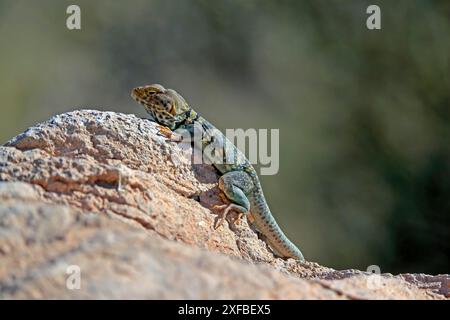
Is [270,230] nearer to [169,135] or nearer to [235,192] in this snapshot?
[235,192]

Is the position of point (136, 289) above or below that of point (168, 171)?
below

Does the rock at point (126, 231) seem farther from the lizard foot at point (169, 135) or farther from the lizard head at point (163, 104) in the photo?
the lizard head at point (163, 104)

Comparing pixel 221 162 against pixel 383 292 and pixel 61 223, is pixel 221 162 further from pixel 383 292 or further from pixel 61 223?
pixel 61 223

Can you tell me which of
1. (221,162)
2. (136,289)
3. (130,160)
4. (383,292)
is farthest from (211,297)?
(221,162)

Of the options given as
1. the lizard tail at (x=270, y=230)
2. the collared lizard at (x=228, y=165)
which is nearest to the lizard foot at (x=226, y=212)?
the collared lizard at (x=228, y=165)

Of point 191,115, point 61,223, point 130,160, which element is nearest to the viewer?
point 61,223
